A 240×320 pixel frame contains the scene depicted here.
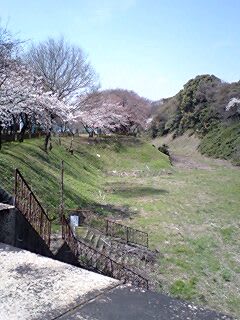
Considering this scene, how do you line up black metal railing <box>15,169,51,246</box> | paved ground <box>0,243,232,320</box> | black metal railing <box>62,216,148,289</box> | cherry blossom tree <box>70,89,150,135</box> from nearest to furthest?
paved ground <box>0,243,232,320</box> < black metal railing <box>15,169,51,246</box> < black metal railing <box>62,216,148,289</box> < cherry blossom tree <box>70,89,150,135</box>

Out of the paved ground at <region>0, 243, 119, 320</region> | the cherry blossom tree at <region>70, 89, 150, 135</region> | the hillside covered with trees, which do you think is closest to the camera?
the paved ground at <region>0, 243, 119, 320</region>

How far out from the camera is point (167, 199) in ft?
70.5

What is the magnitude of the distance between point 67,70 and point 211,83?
32459mm

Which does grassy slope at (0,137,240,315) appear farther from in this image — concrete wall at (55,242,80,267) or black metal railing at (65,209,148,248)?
concrete wall at (55,242,80,267)

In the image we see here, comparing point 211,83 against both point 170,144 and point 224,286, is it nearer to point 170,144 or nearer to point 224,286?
point 170,144

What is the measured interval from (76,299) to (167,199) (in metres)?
19.5

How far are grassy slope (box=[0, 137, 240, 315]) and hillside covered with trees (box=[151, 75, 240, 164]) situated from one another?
1080 centimetres

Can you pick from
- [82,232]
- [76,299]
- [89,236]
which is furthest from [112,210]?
[76,299]

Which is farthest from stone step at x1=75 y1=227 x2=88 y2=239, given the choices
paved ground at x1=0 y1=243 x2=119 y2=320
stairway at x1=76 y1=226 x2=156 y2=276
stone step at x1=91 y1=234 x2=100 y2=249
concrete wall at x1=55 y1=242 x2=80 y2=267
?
paved ground at x1=0 y1=243 x2=119 y2=320

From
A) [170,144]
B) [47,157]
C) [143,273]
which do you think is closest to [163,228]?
[143,273]

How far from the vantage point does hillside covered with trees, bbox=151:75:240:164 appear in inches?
1839

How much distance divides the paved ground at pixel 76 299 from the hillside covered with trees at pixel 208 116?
39.8 meters

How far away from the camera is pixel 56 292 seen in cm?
236

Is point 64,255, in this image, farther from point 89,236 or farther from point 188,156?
point 188,156
